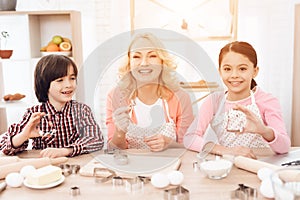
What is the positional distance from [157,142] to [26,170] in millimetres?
429

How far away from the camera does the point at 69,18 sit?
3.04 metres

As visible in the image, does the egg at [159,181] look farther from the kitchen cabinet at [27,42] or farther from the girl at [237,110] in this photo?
the kitchen cabinet at [27,42]

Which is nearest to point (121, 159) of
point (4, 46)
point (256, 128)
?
point (256, 128)

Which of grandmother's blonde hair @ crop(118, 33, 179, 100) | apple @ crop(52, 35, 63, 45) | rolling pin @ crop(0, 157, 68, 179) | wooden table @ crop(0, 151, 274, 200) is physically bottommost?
wooden table @ crop(0, 151, 274, 200)

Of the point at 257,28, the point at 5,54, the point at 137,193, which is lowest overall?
the point at 137,193

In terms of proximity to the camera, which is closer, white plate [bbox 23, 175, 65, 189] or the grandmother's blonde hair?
white plate [bbox 23, 175, 65, 189]

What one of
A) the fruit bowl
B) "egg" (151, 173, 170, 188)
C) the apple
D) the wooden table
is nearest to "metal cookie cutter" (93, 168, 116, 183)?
the wooden table

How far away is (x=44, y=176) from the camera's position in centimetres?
101

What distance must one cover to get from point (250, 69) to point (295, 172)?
22.3 inches

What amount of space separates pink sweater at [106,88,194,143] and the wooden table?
275 millimetres

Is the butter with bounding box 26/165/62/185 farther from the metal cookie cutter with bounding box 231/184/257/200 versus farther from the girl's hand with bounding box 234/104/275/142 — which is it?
the girl's hand with bounding box 234/104/275/142

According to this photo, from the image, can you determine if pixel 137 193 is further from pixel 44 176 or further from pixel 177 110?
pixel 177 110

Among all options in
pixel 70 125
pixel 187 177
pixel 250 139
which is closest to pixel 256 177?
pixel 187 177

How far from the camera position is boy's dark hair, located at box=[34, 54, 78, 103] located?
1.39 metres
